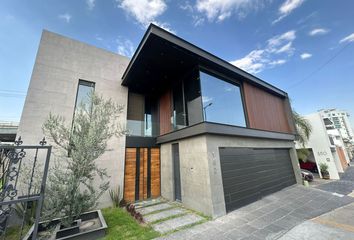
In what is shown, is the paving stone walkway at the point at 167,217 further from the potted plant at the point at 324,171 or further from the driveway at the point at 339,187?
the potted plant at the point at 324,171

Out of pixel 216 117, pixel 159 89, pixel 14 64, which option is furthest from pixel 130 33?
pixel 14 64

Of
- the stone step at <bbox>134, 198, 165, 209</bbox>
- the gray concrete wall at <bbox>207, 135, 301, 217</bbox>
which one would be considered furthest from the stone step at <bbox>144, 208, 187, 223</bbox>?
the gray concrete wall at <bbox>207, 135, 301, 217</bbox>

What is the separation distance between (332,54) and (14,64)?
1762 cm

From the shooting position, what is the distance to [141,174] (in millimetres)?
6625

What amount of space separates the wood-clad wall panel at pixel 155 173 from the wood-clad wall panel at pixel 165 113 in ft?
3.59

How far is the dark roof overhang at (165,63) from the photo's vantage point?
186 inches

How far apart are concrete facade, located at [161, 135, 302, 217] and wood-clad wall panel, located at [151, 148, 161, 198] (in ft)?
2.42

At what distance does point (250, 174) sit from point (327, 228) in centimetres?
242

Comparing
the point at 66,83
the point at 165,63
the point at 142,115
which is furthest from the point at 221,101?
the point at 66,83

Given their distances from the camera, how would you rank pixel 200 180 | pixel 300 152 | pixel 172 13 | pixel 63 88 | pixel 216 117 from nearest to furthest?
pixel 200 180
pixel 216 117
pixel 63 88
pixel 172 13
pixel 300 152

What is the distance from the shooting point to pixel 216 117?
17.3 feet

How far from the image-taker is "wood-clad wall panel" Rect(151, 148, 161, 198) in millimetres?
6741

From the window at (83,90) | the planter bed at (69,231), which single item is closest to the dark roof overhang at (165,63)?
the window at (83,90)

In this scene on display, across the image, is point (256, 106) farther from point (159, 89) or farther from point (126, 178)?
point (126, 178)
